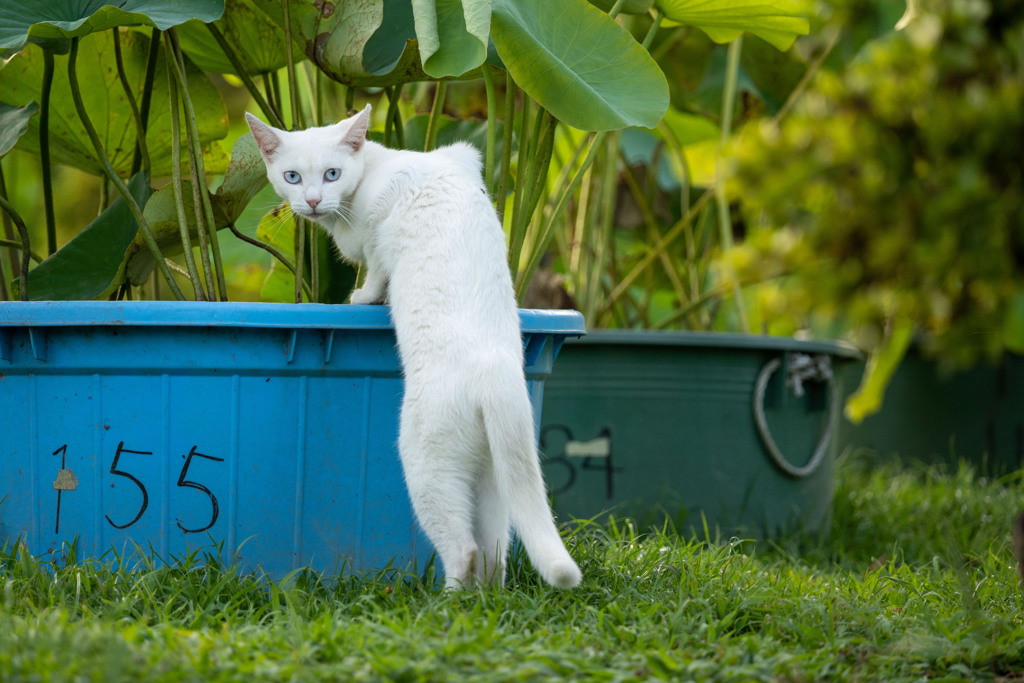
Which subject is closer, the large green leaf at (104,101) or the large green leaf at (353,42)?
the large green leaf at (353,42)

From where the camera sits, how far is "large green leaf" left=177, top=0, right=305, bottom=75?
1.56 m

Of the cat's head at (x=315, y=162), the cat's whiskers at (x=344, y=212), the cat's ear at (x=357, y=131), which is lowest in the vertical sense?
the cat's whiskers at (x=344, y=212)

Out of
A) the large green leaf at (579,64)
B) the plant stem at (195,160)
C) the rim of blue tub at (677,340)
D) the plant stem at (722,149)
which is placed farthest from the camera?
the plant stem at (722,149)

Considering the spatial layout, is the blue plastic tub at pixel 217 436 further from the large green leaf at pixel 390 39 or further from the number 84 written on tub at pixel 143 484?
the large green leaf at pixel 390 39

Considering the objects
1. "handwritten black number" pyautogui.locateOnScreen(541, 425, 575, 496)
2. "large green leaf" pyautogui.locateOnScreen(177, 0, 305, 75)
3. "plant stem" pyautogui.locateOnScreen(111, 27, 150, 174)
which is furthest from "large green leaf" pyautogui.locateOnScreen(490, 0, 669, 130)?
"handwritten black number" pyautogui.locateOnScreen(541, 425, 575, 496)

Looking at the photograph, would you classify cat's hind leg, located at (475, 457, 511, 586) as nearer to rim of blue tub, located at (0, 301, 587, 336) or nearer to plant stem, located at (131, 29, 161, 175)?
rim of blue tub, located at (0, 301, 587, 336)

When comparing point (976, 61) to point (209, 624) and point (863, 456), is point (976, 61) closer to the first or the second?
point (863, 456)

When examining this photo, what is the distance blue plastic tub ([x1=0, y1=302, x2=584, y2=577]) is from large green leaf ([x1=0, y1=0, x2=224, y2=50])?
0.39 m

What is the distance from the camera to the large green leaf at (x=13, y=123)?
1.39m

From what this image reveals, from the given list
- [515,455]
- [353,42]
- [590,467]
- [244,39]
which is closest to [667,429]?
[590,467]

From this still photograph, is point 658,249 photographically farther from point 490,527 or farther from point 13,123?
point 13,123

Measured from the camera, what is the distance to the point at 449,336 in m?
1.16

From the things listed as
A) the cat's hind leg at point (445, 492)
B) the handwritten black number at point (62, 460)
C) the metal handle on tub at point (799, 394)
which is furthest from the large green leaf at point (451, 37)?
the metal handle on tub at point (799, 394)

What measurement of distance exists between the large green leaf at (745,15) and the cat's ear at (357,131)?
617 millimetres
